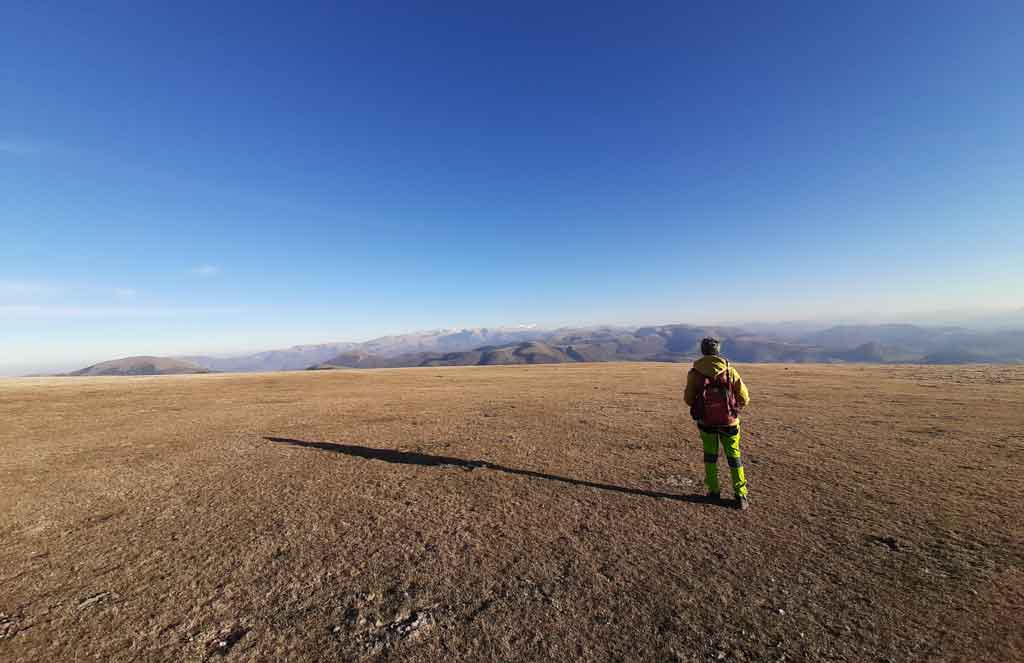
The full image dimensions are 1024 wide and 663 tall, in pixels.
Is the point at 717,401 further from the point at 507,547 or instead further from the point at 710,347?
the point at 507,547

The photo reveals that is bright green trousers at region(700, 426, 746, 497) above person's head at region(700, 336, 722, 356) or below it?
below

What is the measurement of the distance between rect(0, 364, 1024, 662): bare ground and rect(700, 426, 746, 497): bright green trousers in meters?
0.50

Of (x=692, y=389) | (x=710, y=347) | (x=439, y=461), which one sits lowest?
(x=439, y=461)

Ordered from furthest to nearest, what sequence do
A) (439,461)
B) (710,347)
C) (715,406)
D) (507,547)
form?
1. (439,461)
2. (710,347)
3. (715,406)
4. (507,547)

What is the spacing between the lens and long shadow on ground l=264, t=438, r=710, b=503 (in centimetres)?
893

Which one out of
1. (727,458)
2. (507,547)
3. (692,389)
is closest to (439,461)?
(507,547)

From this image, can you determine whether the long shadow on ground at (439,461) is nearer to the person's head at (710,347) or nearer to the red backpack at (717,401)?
the red backpack at (717,401)

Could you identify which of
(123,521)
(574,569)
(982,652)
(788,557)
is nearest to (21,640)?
(123,521)

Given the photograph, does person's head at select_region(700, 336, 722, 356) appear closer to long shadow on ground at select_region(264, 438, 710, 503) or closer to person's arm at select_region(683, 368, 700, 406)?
person's arm at select_region(683, 368, 700, 406)

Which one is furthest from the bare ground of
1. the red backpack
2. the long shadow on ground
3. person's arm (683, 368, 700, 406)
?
person's arm (683, 368, 700, 406)

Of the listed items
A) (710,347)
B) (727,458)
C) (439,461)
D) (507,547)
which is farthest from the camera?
(439,461)

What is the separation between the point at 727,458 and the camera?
27.1 ft

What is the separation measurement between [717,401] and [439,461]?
24.7 feet

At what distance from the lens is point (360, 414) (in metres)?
18.4
